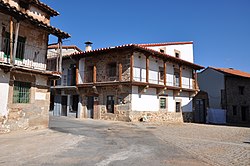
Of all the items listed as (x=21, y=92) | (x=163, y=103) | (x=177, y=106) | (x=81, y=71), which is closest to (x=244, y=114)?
(x=177, y=106)

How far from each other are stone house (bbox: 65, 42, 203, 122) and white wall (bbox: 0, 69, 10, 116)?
8705 mm

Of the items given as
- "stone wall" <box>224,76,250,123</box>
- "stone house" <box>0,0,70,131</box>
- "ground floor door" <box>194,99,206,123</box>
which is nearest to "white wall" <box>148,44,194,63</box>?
"ground floor door" <box>194,99,206,123</box>

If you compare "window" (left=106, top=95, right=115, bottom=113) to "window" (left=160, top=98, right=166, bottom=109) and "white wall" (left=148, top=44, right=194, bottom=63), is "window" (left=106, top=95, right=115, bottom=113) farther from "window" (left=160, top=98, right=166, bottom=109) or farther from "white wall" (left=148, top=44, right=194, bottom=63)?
"white wall" (left=148, top=44, right=194, bottom=63)

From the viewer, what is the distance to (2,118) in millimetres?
9219

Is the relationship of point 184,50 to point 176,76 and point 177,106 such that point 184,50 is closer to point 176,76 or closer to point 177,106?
point 176,76

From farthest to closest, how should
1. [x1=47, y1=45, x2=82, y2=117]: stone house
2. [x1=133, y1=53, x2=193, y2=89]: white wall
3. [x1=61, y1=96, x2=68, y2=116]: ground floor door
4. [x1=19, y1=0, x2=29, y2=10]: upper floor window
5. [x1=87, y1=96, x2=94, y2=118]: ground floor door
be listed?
[x1=61, y1=96, x2=68, y2=116]: ground floor door < [x1=47, y1=45, x2=82, y2=117]: stone house < [x1=87, y1=96, x2=94, y2=118]: ground floor door < [x1=133, y1=53, x2=193, y2=89]: white wall < [x1=19, y1=0, x2=29, y2=10]: upper floor window

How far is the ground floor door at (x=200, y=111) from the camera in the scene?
922 inches

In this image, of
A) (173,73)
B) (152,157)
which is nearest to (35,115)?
(152,157)

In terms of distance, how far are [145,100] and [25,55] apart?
10.3 m

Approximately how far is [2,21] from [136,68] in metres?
10.3

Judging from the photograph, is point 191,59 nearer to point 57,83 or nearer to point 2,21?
point 57,83

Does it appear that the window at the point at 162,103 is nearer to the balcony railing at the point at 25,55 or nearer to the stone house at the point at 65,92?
the stone house at the point at 65,92

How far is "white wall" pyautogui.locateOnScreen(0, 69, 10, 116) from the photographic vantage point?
9.21 meters

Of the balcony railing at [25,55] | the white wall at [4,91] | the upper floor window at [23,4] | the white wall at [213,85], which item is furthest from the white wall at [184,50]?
the white wall at [4,91]
